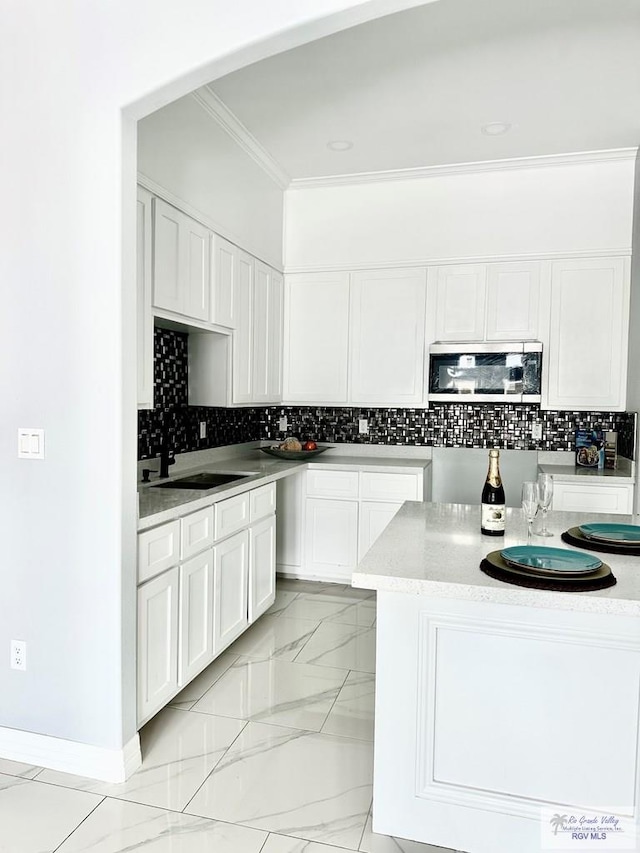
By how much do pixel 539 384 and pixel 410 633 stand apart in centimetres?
279

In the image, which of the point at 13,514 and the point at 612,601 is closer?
the point at 612,601

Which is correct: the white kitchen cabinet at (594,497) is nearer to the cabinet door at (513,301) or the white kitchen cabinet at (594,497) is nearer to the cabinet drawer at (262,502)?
the cabinet door at (513,301)

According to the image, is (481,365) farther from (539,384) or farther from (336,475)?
(336,475)

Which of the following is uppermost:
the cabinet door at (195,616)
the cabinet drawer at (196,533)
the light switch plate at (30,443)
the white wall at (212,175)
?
the white wall at (212,175)

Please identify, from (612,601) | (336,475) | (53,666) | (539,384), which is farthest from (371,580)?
(539,384)

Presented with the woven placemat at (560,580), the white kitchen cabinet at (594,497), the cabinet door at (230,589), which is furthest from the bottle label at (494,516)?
the white kitchen cabinet at (594,497)

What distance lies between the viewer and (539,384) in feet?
13.3

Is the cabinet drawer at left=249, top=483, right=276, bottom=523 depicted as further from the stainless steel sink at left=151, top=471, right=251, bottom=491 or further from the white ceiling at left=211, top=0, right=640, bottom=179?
the white ceiling at left=211, top=0, right=640, bottom=179

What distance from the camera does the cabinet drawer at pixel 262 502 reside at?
332 centimetres

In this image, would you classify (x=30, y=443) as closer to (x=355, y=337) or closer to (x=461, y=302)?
(x=355, y=337)

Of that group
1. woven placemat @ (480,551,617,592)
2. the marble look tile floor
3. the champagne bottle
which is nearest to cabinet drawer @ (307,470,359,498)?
the marble look tile floor

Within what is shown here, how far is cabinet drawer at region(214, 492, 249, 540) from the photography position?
2881 mm

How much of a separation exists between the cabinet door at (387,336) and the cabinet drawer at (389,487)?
0.59 metres

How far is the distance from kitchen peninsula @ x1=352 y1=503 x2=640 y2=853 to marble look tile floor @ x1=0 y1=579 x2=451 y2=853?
0.68 ft
